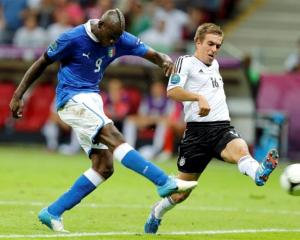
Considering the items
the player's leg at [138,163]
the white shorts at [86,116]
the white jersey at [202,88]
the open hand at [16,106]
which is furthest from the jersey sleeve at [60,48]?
the white jersey at [202,88]

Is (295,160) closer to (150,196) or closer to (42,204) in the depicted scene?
(150,196)

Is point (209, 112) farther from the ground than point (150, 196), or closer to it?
farther from the ground

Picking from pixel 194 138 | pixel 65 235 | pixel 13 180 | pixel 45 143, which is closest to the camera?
pixel 65 235

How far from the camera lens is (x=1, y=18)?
→ 1014 inches

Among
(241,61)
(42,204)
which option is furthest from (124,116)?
(42,204)

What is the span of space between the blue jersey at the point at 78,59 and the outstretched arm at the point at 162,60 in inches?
17.4

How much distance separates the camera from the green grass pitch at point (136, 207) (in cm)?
1055

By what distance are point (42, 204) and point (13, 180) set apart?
3.25m

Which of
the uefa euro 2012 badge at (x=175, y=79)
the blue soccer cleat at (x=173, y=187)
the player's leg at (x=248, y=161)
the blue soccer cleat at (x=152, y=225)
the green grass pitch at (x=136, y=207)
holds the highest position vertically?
the uefa euro 2012 badge at (x=175, y=79)

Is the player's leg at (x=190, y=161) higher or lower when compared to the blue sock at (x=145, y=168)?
lower

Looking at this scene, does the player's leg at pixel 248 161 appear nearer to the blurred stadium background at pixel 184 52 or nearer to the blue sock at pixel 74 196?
the blue sock at pixel 74 196

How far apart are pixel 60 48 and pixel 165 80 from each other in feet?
44.1

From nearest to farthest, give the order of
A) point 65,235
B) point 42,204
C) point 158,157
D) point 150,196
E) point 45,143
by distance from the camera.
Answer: point 65,235 < point 42,204 < point 150,196 < point 158,157 < point 45,143

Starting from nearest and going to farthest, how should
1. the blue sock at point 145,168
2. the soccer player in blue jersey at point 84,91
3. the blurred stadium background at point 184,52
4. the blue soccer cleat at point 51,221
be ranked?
the blue sock at point 145,168 → the soccer player in blue jersey at point 84,91 → the blue soccer cleat at point 51,221 → the blurred stadium background at point 184,52
